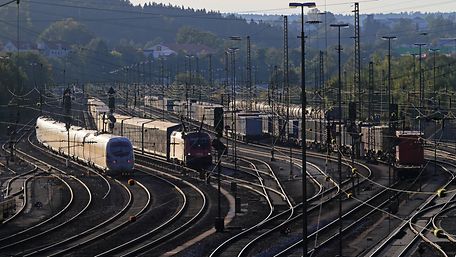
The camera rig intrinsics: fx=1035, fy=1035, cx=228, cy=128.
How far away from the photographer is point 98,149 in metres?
54.2

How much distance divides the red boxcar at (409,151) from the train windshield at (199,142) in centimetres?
1033

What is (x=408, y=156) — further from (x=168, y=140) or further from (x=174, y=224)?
(x=174, y=224)

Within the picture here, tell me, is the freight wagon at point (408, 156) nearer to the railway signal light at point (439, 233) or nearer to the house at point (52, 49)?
the railway signal light at point (439, 233)

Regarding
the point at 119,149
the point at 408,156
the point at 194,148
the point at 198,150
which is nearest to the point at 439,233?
the point at 408,156

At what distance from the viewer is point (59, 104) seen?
358 feet

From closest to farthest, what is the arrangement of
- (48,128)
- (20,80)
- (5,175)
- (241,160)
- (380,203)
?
(380,203) → (5,175) → (241,160) → (48,128) → (20,80)

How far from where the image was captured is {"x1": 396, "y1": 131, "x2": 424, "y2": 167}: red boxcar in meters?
50.9

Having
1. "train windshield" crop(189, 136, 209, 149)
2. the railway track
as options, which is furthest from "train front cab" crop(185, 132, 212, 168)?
the railway track

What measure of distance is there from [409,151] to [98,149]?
1605 cm

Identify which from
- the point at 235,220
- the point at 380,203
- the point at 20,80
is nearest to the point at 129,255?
the point at 235,220

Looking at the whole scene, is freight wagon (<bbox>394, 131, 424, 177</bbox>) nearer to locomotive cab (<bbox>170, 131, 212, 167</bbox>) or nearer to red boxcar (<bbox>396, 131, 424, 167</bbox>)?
red boxcar (<bbox>396, 131, 424, 167</bbox>)

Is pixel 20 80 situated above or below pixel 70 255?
above

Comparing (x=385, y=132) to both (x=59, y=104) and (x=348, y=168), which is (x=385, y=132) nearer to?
(x=348, y=168)

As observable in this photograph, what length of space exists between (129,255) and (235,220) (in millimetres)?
8167
